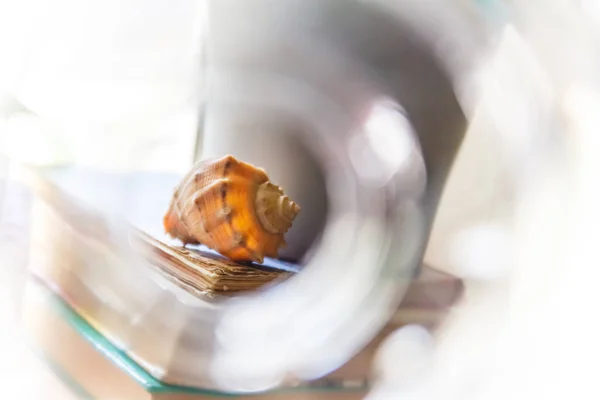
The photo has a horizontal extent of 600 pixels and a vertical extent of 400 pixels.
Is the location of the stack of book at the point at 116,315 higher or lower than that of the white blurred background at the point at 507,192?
lower

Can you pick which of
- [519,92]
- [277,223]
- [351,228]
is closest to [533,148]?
[519,92]

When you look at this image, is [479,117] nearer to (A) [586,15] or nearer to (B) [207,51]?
(A) [586,15]

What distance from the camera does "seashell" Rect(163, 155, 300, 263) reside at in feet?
1.64

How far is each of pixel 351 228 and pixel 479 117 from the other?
158 millimetres

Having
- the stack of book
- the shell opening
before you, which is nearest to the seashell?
the shell opening

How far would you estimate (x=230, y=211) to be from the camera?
1.63 ft

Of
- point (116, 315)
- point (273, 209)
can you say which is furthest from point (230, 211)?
point (116, 315)

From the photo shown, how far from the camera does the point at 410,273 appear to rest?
0.31 m

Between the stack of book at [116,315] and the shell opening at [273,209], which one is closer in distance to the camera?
the stack of book at [116,315]

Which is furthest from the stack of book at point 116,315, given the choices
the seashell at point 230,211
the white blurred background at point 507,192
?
the seashell at point 230,211

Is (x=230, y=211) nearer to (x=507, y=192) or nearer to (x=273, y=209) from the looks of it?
(x=273, y=209)

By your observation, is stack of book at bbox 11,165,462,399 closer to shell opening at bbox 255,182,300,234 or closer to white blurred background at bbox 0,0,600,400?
white blurred background at bbox 0,0,600,400

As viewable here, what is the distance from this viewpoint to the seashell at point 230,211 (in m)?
0.50

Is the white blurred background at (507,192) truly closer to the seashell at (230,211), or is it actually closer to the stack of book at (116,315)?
the stack of book at (116,315)
